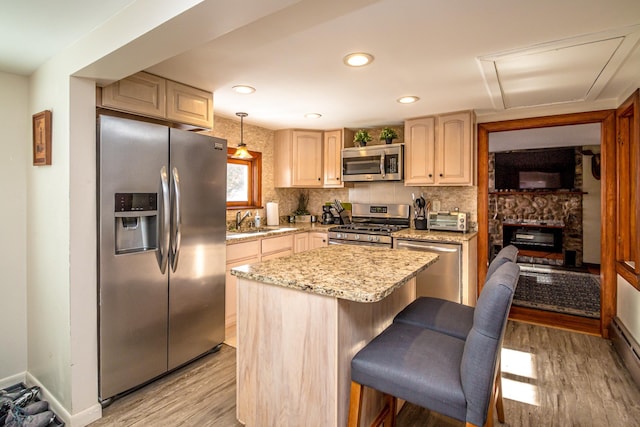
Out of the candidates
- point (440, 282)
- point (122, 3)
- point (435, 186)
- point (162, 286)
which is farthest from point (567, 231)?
point (122, 3)

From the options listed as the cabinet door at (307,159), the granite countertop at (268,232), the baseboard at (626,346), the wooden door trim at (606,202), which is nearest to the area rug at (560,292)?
the wooden door trim at (606,202)

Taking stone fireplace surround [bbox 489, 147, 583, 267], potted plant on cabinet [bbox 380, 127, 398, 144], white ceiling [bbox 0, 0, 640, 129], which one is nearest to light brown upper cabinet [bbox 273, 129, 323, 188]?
potted plant on cabinet [bbox 380, 127, 398, 144]

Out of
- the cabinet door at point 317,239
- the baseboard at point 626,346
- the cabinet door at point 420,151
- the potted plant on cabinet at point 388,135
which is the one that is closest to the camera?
the baseboard at point 626,346

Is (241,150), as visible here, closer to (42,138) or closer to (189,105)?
(189,105)

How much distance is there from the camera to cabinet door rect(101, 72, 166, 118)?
2168mm

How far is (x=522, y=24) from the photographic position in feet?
5.76

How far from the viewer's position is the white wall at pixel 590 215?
6395 millimetres

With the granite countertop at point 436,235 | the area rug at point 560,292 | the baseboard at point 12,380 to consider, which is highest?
the granite countertop at point 436,235

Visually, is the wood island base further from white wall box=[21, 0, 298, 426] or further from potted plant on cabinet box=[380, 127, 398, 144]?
potted plant on cabinet box=[380, 127, 398, 144]

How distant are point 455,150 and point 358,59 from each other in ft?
6.10

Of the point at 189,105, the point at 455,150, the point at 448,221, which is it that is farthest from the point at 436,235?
the point at 189,105

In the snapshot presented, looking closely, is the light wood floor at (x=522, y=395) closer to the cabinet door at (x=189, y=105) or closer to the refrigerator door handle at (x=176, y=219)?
the refrigerator door handle at (x=176, y=219)

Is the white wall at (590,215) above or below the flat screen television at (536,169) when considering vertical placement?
below

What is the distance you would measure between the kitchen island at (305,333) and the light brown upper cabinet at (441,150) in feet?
6.67
